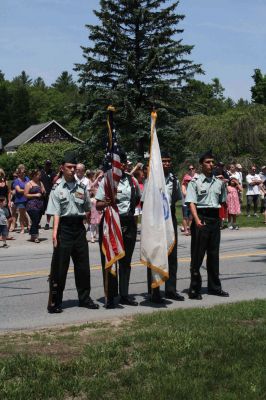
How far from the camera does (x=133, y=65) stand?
40.9 m

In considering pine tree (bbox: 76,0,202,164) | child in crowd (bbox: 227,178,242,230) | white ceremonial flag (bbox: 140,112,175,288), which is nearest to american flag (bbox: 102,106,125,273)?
white ceremonial flag (bbox: 140,112,175,288)

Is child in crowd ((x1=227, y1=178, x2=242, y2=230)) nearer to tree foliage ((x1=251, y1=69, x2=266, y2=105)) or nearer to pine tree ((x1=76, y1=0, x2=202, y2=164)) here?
pine tree ((x1=76, y1=0, x2=202, y2=164))

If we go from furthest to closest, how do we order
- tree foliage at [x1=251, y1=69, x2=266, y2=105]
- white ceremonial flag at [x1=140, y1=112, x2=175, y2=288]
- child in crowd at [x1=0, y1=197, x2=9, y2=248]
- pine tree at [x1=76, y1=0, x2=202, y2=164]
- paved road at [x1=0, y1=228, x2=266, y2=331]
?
tree foliage at [x1=251, y1=69, x2=266, y2=105]
pine tree at [x1=76, y1=0, x2=202, y2=164]
child in crowd at [x1=0, y1=197, x2=9, y2=248]
white ceremonial flag at [x1=140, y1=112, x2=175, y2=288]
paved road at [x1=0, y1=228, x2=266, y2=331]

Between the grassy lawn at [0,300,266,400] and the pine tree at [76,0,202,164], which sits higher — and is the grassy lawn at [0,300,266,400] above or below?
below

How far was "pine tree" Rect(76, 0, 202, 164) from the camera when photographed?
4150 cm

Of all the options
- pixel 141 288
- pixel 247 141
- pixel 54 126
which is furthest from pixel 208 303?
pixel 54 126

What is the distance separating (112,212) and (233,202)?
39.1 feet

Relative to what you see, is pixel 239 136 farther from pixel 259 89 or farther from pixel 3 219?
pixel 259 89

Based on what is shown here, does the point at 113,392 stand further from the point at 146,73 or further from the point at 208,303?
the point at 146,73

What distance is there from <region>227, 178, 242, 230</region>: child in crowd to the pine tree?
68.0 ft

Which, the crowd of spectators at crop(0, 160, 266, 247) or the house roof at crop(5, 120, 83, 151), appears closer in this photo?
the crowd of spectators at crop(0, 160, 266, 247)

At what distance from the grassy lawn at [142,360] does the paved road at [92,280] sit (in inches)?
42.8

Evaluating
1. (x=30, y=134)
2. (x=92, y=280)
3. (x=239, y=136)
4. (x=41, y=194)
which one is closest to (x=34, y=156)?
(x=30, y=134)

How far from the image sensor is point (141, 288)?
10055 mm
